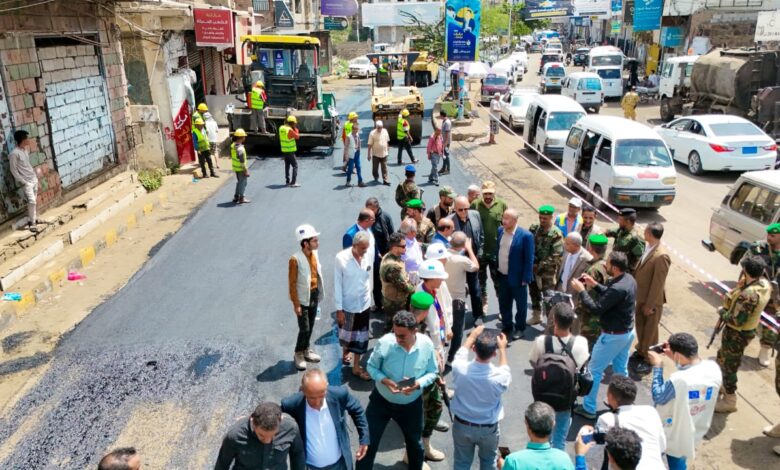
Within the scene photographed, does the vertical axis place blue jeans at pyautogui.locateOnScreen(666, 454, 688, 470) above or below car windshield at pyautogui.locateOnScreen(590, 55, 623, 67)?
below

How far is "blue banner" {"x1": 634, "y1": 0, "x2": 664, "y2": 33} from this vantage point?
3349 centimetres

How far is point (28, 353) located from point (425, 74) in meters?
28.7

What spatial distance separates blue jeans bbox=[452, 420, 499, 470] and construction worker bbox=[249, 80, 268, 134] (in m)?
14.0

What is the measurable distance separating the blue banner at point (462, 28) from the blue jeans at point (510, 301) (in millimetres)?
14899

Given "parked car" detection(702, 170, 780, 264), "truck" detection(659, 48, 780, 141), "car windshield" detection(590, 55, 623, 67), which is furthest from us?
"car windshield" detection(590, 55, 623, 67)

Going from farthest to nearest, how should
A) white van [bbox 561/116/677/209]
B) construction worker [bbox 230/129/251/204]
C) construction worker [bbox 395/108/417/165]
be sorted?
construction worker [bbox 395/108/417/165], construction worker [bbox 230/129/251/204], white van [bbox 561/116/677/209]

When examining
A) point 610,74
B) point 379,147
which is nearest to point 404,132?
point 379,147

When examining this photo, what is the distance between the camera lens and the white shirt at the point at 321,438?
13.1 feet

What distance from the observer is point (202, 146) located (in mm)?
14836

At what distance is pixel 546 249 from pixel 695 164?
11.1 meters

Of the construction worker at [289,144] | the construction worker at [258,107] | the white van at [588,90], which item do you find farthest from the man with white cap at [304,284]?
the white van at [588,90]

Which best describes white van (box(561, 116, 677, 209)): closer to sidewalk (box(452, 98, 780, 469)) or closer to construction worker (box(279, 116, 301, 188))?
sidewalk (box(452, 98, 780, 469))

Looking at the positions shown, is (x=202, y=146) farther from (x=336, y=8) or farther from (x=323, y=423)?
(x=336, y=8)

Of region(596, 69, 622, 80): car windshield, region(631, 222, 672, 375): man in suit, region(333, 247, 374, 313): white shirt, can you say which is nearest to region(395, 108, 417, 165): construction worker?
region(631, 222, 672, 375): man in suit
